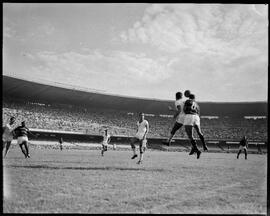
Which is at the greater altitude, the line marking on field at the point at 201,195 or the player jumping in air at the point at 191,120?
the player jumping in air at the point at 191,120

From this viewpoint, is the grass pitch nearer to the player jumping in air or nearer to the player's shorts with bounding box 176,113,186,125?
the player jumping in air

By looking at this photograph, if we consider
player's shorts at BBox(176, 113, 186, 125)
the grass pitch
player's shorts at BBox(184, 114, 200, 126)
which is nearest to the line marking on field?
the grass pitch

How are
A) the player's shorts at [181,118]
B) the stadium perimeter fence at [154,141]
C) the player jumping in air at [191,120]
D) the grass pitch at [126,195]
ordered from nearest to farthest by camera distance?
1. the grass pitch at [126,195]
2. the player jumping in air at [191,120]
3. the player's shorts at [181,118]
4. the stadium perimeter fence at [154,141]

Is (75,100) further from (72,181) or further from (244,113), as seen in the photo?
(72,181)

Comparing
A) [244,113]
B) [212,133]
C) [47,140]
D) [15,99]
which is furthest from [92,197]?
[244,113]

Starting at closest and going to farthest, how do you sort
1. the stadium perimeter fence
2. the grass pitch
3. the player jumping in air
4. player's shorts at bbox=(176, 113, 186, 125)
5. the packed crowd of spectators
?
the grass pitch, the player jumping in air, player's shorts at bbox=(176, 113, 186, 125), the stadium perimeter fence, the packed crowd of spectators

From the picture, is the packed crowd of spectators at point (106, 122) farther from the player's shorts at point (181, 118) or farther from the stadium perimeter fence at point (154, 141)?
the player's shorts at point (181, 118)

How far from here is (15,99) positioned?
115 ft

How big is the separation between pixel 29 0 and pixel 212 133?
36889mm

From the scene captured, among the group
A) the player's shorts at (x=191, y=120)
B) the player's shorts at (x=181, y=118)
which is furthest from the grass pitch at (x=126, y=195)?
the player's shorts at (x=181, y=118)

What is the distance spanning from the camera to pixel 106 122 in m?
39.0

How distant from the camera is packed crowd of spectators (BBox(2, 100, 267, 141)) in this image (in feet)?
109

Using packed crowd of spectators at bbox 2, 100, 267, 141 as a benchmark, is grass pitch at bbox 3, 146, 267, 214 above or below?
below

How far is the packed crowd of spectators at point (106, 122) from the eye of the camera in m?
33.1
